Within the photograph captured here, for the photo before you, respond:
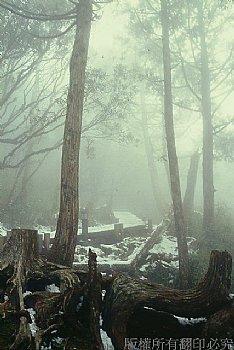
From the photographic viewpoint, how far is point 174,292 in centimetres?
436

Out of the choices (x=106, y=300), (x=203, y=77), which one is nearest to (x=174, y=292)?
(x=106, y=300)

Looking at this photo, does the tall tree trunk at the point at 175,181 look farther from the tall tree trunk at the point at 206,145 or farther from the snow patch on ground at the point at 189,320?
the snow patch on ground at the point at 189,320

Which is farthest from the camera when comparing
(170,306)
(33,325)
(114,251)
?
(114,251)

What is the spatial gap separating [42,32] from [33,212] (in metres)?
10.4

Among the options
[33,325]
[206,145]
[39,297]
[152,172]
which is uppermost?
[206,145]

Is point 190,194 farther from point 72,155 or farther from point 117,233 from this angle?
point 72,155

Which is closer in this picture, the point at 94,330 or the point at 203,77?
the point at 94,330

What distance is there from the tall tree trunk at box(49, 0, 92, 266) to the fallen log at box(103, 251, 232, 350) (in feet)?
11.5

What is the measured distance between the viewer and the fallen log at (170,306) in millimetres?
4168

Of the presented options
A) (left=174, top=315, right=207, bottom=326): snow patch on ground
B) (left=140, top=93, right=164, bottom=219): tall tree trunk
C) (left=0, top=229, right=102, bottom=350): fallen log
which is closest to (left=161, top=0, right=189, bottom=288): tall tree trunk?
(left=0, top=229, right=102, bottom=350): fallen log

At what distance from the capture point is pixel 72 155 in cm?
833

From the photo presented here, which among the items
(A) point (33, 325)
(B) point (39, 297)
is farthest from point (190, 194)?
(A) point (33, 325)

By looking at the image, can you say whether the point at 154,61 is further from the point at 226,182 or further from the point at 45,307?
the point at 226,182

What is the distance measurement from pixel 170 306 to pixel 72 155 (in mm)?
4950
